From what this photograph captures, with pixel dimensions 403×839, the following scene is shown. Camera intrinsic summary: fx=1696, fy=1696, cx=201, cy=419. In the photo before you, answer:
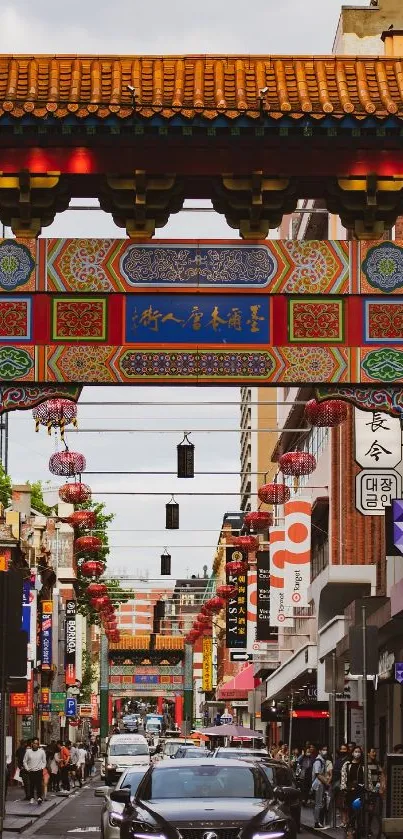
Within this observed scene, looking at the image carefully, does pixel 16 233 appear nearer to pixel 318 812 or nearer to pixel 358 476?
pixel 358 476

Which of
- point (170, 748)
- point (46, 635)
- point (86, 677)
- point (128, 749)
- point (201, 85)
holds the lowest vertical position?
point (170, 748)

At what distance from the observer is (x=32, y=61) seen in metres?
22.5

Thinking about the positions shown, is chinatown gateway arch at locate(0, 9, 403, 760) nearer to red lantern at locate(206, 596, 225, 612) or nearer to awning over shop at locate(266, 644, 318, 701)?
awning over shop at locate(266, 644, 318, 701)

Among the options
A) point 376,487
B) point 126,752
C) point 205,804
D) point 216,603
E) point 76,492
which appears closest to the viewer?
point 205,804

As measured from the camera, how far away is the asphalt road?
106ft

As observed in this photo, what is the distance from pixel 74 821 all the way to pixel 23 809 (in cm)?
503

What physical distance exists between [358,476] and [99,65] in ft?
51.1

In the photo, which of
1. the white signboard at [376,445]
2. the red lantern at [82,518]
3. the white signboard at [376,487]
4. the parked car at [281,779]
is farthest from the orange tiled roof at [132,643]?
the parked car at [281,779]

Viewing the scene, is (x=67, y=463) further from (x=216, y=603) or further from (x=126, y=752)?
(x=216, y=603)

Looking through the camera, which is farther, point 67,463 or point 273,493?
point 273,493

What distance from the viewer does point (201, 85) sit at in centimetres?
2188

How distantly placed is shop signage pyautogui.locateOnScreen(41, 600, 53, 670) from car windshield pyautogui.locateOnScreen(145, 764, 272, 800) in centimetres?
5348

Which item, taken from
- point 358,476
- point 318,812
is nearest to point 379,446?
point 358,476

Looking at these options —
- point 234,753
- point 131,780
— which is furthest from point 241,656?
point 131,780
